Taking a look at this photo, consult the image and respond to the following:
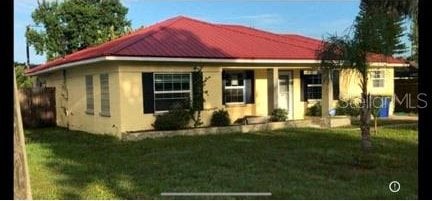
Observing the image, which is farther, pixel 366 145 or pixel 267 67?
pixel 267 67

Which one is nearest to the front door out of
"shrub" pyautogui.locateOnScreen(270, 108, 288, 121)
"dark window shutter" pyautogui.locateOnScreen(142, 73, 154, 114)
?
"shrub" pyautogui.locateOnScreen(270, 108, 288, 121)

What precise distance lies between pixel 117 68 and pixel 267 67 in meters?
5.34

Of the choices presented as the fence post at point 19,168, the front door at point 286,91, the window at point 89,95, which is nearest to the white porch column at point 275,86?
the front door at point 286,91

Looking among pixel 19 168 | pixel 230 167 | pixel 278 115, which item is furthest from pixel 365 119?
pixel 278 115

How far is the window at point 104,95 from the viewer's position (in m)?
14.1

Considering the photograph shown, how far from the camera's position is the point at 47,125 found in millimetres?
18688

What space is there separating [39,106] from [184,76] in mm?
7017

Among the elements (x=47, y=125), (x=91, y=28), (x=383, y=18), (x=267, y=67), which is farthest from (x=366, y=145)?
(x=47, y=125)

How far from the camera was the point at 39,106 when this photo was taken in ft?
61.2

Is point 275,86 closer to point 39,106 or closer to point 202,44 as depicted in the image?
A: point 202,44

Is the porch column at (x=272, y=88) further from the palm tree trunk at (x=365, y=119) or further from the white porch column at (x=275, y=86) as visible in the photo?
the palm tree trunk at (x=365, y=119)

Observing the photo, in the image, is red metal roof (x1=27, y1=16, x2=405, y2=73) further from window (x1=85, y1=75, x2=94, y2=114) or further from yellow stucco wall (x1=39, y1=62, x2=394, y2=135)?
window (x1=85, y1=75, x2=94, y2=114)

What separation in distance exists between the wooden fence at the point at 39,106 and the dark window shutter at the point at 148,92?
21.4 feet
